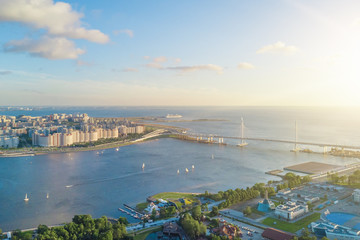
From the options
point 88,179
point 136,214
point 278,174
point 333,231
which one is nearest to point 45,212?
point 136,214

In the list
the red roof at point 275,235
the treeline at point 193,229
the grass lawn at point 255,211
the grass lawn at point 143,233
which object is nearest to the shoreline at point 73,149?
the grass lawn at point 143,233

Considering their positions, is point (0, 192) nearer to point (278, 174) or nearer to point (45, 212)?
point (45, 212)

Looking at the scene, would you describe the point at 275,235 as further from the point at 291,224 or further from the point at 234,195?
the point at 234,195

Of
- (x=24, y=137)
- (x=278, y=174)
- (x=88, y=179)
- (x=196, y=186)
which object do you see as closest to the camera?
(x=196, y=186)

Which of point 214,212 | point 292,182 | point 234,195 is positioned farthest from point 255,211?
point 292,182

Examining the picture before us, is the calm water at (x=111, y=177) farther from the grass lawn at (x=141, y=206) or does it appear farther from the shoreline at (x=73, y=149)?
the shoreline at (x=73, y=149)

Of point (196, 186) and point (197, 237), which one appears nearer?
point (197, 237)
